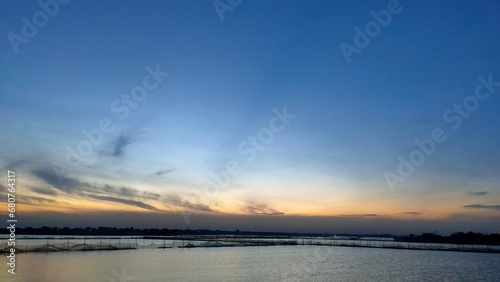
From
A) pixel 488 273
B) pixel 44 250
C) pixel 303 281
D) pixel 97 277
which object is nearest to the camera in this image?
pixel 97 277

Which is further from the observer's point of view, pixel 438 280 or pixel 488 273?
pixel 488 273

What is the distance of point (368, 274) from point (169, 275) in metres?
26.4

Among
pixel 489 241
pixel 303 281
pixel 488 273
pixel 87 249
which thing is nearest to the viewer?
pixel 303 281

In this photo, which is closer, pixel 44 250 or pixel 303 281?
pixel 303 281

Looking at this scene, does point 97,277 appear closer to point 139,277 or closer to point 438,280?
point 139,277

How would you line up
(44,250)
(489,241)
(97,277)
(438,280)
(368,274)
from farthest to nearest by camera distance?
(489,241), (44,250), (368,274), (438,280), (97,277)

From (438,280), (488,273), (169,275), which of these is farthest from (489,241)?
(169,275)

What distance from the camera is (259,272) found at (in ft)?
153

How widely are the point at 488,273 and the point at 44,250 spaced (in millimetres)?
73944

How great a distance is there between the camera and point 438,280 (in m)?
45.0

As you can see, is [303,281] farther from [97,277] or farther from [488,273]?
[488,273]

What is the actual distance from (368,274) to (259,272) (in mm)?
14853

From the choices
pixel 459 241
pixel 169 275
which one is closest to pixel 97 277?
pixel 169 275

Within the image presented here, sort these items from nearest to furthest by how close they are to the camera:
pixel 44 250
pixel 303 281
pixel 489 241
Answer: pixel 303 281 < pixel 44 250 < pixel 489 241
